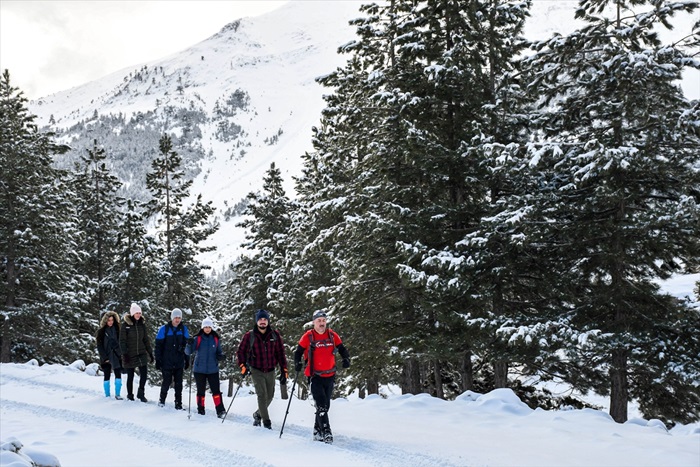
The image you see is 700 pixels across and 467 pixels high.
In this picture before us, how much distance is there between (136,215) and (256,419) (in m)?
20.0

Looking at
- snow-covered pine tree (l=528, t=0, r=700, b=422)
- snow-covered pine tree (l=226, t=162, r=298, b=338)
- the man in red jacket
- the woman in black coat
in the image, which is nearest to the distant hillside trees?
snow-covered pine tree (l=226, t=162, r=298, b=338)

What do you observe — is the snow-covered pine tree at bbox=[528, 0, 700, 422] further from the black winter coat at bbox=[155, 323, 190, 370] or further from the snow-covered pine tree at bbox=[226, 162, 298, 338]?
the snow-covered pine tree at bbox=[226, 162, 298, 338]

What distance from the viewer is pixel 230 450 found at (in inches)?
339

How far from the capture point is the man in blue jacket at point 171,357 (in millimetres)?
12961

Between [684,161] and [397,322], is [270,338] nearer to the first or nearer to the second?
[397,322]

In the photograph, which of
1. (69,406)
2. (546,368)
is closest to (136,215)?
(69,406)

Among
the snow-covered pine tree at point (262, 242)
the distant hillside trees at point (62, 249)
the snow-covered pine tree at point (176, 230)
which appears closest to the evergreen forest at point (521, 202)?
the snow-covered pine tree at point (262, 242)

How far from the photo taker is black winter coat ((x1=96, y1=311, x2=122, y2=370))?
1438 cm

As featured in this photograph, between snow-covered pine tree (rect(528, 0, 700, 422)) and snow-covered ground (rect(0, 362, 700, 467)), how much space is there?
2365 millimetres

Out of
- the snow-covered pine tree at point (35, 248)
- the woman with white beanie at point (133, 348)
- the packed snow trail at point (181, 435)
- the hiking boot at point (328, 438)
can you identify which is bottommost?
the packed snow trail at point (181, 435)

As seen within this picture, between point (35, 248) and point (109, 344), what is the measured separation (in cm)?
1326

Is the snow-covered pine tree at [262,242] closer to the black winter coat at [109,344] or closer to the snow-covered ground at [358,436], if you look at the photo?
the black winter coat at [109,344]

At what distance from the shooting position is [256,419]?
10641mm

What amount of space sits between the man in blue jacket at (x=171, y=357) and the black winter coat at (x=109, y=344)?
2.03 meters
